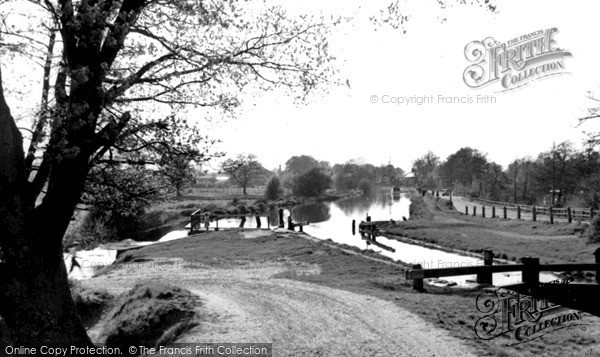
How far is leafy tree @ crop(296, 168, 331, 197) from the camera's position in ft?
267

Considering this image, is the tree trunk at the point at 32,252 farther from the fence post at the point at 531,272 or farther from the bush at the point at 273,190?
the bush at the point at 273,190

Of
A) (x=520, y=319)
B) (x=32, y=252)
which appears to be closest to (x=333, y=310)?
(x=520, y=319)

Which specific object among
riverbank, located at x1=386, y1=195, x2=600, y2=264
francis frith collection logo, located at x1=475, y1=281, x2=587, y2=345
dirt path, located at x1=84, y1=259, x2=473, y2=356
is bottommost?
riverbank, located at x1=386, y1=195, x2=600, y2=264

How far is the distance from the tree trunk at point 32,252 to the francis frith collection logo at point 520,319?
6.01 meters

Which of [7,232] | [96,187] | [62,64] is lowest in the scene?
[7,232]

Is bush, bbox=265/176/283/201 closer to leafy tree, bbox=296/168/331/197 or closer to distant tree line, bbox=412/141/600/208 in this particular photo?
leafy tree, bbox=296/168/331/197

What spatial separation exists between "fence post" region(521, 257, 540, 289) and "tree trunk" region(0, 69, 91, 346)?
359 inches

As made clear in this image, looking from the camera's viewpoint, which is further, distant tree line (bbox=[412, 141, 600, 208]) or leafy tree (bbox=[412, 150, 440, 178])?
leafy tree (bbox=[412, 150, 440, 178])

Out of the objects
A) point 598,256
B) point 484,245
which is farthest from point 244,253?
point 598,256

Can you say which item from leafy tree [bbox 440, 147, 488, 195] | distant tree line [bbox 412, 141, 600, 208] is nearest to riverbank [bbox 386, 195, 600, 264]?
distant tree line [bbox 412, 141, 600, 208]

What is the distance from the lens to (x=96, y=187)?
804cm

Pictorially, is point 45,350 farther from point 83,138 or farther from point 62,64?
point 62,64

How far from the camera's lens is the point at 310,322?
8.20m

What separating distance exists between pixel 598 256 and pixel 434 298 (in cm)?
491
